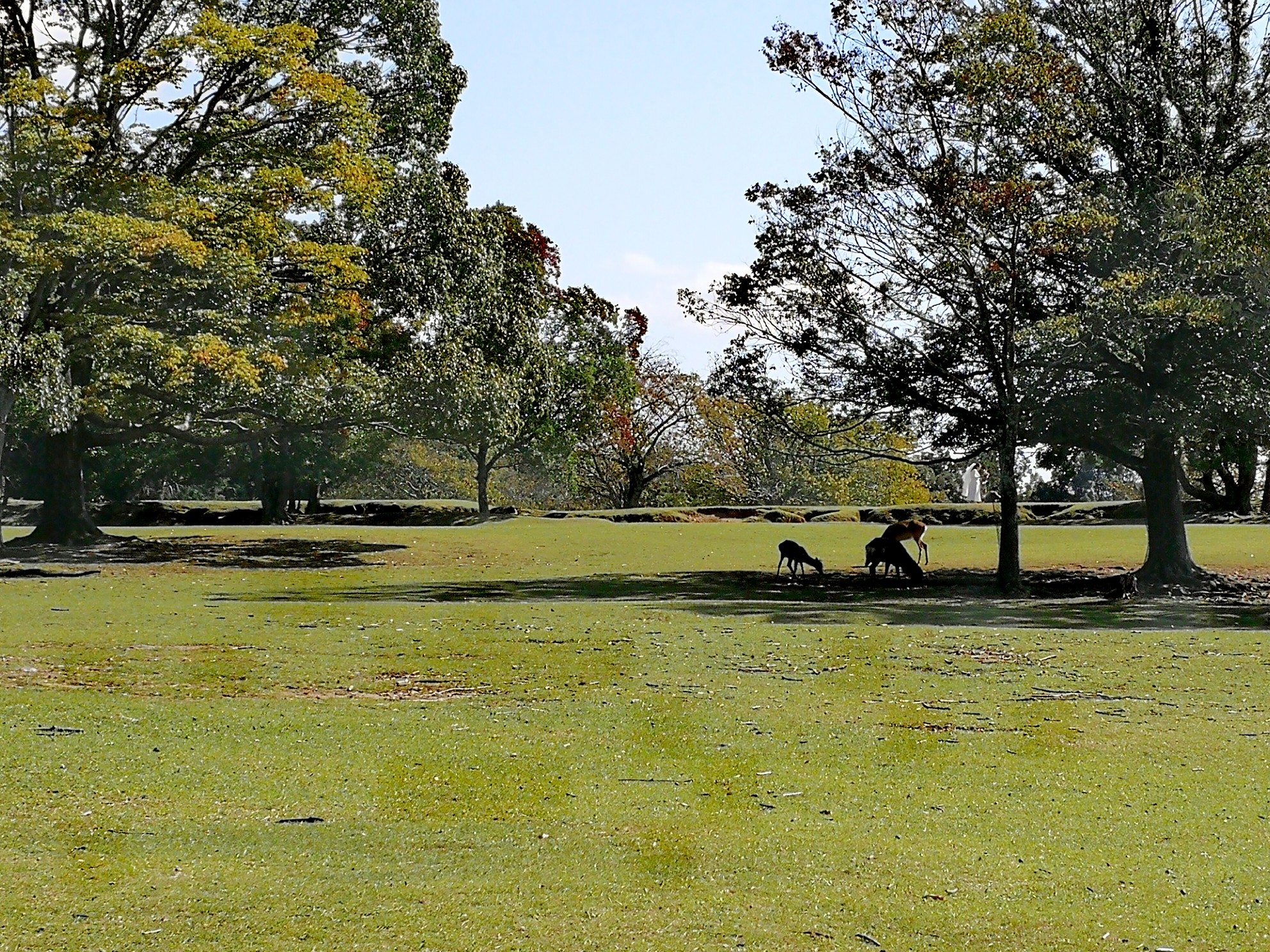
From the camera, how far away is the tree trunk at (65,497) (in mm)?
36625

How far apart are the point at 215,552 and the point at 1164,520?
23.7 m

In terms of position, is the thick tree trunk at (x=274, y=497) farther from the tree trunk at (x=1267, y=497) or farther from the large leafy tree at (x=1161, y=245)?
the tree trunk at (x=1267, y=497)

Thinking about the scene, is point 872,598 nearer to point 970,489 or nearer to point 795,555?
point 795,555

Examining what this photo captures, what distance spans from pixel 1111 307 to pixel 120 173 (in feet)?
65.5

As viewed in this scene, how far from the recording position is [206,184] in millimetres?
30188

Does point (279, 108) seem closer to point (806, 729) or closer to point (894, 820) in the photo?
point (806, 729)

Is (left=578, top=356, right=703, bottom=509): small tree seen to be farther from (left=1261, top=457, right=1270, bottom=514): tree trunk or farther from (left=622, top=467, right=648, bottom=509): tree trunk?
(left=1261, top=457, right=1270, bottom=514): tree trunk

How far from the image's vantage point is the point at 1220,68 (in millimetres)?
27719

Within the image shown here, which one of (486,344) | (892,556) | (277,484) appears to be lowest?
(892,556)

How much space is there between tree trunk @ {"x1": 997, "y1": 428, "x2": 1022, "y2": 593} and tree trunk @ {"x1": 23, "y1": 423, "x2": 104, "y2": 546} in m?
23.6

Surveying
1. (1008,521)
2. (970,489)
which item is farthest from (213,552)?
(970,489)

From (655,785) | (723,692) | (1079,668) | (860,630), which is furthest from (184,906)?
(860,630)

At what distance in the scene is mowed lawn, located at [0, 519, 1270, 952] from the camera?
6.28 m

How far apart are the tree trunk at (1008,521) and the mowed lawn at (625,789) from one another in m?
11.0
